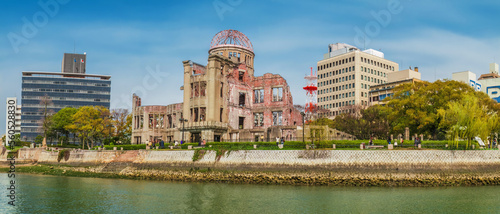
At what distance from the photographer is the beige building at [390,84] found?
123m

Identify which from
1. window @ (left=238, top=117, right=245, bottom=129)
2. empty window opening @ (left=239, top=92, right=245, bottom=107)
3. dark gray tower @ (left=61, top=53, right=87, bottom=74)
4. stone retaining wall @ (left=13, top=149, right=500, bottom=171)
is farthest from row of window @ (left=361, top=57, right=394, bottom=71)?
stone retaining wall @ (left=13, top=149, right=500, bottom=171)

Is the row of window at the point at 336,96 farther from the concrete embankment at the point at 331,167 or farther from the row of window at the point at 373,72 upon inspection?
the concrete embankment at the point at 331,167

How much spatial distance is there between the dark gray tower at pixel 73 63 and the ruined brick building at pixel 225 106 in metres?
76.4

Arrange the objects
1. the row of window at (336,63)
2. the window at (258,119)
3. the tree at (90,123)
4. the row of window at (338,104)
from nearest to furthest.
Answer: the window at (258,119) → the tree at (90,123) → the row of window at (338,104) → the row of window at (336,63)

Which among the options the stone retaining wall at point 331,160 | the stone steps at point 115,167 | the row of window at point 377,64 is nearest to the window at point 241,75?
the stone retaining wall at point 331,160

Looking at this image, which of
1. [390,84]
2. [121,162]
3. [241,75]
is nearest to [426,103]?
[241,75]

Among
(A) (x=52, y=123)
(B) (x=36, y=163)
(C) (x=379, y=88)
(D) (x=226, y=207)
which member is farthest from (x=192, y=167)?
(C) (x=379, y=88)

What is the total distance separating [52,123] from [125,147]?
44374mm

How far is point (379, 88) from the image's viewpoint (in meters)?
129

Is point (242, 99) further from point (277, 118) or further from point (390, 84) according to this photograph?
point (390, 84)

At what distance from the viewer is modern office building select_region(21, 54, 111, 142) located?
139125 millimetres

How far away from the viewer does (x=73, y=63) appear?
151000 mm

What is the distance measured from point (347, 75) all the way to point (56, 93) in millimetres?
93762

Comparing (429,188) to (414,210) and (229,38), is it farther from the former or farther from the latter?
(229,38)
